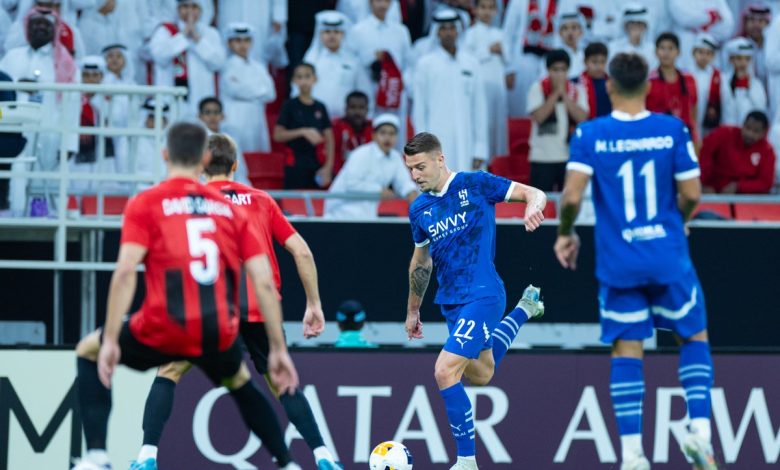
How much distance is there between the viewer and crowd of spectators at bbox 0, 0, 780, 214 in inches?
617

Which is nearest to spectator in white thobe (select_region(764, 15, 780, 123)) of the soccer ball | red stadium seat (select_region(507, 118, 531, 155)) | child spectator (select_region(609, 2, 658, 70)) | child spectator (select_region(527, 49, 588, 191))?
child spectator (select_region(609, 2, 658, 70))

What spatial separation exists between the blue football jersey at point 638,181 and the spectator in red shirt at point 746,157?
7.82 metres

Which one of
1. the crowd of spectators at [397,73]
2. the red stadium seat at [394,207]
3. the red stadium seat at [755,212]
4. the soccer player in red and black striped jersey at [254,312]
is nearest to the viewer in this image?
the soccer player in red and black striped jersey at [254,312]

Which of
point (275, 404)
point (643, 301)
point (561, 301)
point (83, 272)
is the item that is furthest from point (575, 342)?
point (643, 301)

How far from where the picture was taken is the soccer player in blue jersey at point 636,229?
856cm

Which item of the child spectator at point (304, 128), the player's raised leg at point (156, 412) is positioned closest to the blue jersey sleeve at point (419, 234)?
the player's raised leg at point (156, 412)

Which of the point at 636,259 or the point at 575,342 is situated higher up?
the point at 636,259

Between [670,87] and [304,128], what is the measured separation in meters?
4.01

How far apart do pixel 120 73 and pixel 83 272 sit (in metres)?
2.66

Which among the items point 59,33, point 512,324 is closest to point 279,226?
point 512,324

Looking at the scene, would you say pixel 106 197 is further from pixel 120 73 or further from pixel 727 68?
pixel 727 68

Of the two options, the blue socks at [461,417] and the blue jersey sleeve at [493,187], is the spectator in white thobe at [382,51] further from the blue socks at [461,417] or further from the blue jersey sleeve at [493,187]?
the blue socks at [461,417]

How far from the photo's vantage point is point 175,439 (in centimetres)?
1241

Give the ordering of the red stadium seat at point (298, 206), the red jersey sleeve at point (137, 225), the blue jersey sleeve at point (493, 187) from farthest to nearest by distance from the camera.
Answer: the red stadium seat at point (298, 206) < the blue jersey sleeve at point (493, 187) < the red jersey sleeve at point (137, 225)
